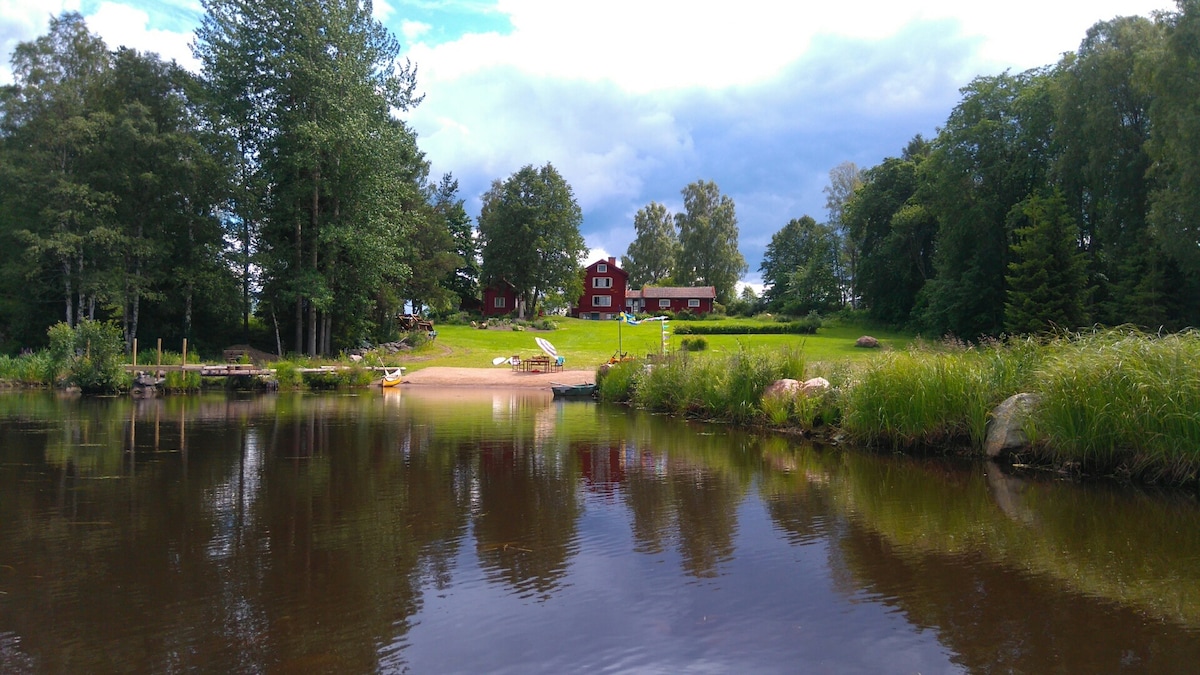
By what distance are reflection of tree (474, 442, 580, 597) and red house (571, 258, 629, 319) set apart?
2957 inches

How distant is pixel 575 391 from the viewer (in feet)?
96.0

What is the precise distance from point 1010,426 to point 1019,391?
2.95 feet

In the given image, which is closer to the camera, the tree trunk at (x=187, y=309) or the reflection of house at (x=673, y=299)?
the tree trunk at (x=187, y=309)

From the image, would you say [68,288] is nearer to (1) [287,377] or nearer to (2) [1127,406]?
(1) [287,377]

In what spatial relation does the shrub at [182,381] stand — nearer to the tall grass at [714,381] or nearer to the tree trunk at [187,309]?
the tree trunk at [187,309]

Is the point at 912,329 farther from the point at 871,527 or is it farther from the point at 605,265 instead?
the point at 871,527

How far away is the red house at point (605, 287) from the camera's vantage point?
8762 centimetres

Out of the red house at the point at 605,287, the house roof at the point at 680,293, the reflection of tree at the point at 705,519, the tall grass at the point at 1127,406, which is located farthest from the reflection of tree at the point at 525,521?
the house roof at the point at 680,293

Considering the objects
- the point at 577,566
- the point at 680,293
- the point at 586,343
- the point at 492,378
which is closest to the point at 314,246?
the point at 492,378

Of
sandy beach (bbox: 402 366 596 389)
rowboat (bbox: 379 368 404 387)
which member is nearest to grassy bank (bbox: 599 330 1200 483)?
sandy beach (bbox: 402 366 596 389)

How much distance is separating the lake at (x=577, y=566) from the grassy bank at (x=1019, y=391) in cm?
81

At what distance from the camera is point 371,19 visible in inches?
1629

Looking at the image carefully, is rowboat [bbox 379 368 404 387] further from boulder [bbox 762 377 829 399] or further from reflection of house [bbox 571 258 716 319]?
reflection of house [bbox 571 258 716 319]

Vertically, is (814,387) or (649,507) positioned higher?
(814,387)
